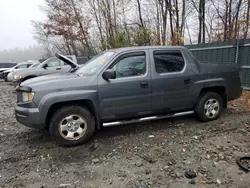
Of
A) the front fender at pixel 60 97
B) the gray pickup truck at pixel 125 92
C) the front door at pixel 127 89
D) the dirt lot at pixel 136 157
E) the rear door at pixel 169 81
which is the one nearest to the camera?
the dirt lot at pixel 136 157

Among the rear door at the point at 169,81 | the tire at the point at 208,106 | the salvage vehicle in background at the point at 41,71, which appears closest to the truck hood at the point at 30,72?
the salvage vehicle in background at the point at 41,71

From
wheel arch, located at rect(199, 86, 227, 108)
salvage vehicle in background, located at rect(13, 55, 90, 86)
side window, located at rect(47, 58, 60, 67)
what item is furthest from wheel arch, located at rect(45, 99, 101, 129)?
side window, located at rect(47, 58, 60, 67)

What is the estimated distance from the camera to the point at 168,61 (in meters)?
4.32

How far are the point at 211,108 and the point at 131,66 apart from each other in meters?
2.24

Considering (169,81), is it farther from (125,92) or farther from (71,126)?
(71,126)

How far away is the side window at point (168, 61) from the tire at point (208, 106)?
3.11ft

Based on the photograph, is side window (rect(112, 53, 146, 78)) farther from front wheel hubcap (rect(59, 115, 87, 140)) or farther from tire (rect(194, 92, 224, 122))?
tire (rect(194, 92, 224, 122))

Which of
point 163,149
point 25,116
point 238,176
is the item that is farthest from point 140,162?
point 25,116

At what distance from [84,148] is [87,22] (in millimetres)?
21462

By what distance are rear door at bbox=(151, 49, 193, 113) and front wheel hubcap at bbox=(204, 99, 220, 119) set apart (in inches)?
21.8

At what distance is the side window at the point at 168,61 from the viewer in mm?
4195

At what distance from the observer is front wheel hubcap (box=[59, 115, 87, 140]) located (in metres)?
3.65

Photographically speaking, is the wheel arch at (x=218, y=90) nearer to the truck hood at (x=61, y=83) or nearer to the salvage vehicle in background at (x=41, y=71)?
the truck hood at (x=61, y=83)

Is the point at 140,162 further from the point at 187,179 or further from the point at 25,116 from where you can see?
the point at 25,116
